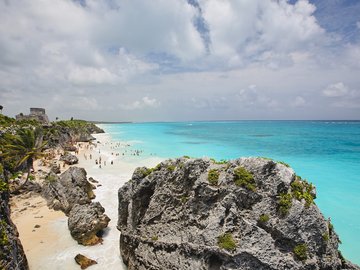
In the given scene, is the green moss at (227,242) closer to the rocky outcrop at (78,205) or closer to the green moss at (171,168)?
the green moss at (171,168)

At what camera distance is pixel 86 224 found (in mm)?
18547

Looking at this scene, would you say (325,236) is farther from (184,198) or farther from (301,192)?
(184,198)

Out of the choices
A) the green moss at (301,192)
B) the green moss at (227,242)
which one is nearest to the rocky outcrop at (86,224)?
the green moss at (227,242)

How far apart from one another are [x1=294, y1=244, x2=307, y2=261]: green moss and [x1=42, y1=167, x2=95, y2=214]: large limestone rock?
69.8ft

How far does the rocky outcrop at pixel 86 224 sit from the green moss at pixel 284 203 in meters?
14.7

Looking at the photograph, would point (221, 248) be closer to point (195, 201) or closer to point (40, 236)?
point (195, 201)

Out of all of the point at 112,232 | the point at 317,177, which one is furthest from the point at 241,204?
the point at 317,177

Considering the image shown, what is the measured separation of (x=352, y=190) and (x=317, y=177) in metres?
7.24

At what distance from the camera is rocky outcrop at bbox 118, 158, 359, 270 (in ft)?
31.8

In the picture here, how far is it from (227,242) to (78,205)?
14.8 meters

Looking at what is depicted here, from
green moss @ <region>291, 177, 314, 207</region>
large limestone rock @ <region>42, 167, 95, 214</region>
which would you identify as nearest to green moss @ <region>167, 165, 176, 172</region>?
green moss @ <region>291, 177, 314, 207</region>

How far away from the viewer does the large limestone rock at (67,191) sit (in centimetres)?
2462

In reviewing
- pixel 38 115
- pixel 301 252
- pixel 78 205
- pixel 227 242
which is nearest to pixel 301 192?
pixel 301 252

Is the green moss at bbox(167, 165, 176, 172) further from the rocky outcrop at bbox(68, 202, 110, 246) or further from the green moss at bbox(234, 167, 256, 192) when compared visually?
the rocky outcrop at bbox(68, 202, 110, 246)
